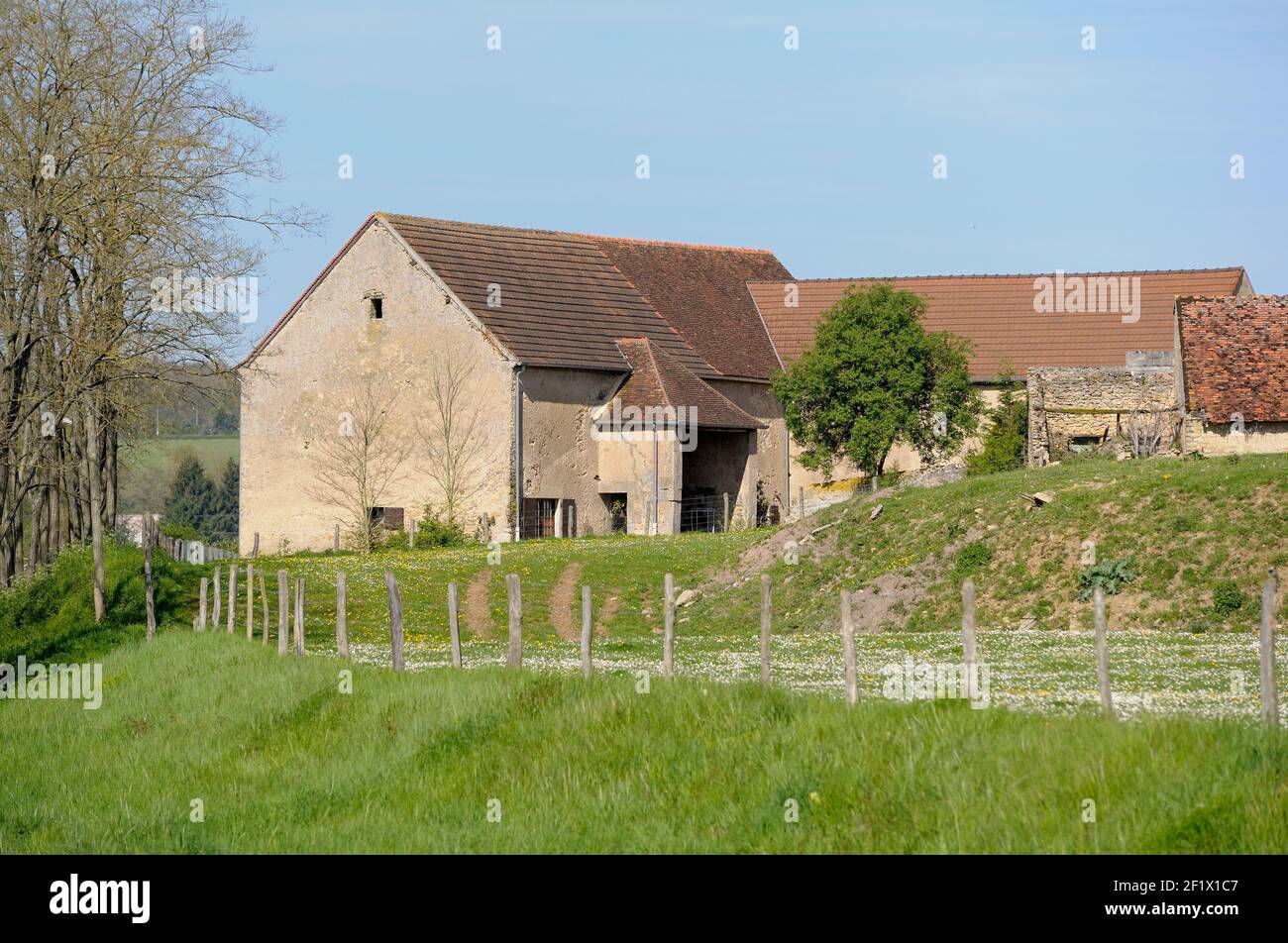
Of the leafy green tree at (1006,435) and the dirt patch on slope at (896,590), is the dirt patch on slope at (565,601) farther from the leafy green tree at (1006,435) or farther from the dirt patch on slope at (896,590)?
the leafy green tree at (1006,435)

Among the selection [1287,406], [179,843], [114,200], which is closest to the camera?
[179,843]

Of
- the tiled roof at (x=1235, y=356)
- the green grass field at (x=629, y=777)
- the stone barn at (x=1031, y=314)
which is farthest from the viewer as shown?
the stone barn at (x=1031, y=314)

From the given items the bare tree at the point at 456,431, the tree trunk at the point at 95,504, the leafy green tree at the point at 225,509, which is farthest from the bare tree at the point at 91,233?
the leafy green tree at the point at 225,509

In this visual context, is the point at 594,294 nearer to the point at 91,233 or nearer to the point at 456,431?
the point at 456,431

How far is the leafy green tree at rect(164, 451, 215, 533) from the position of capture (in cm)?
10150

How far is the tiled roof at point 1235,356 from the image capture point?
39.2 meters

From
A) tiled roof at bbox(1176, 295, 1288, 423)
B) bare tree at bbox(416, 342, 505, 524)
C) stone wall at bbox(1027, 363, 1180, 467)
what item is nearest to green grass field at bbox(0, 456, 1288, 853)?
tiled roof at bbox(1176, 295, 1288, 423)

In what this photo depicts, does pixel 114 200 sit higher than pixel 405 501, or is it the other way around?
pixel 114 200

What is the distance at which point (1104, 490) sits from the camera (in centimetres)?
3103

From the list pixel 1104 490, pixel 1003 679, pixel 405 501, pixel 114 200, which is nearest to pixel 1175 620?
pixel 1104 490

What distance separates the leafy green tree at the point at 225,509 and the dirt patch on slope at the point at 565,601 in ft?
208

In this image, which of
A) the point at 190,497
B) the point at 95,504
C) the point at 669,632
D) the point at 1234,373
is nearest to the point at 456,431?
the point at 95,504
